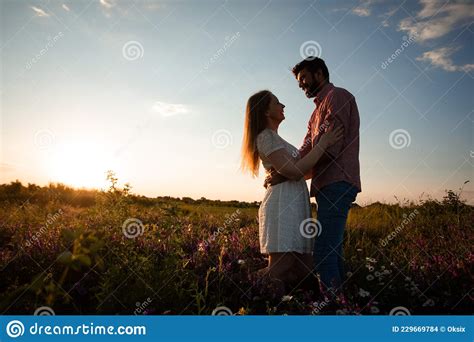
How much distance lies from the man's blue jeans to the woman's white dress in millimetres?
289

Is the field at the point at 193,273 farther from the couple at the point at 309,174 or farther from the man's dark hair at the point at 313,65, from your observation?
the man's dark hair at the point at 313,65

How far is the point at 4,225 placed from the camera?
600 cm

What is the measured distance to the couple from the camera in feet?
13.8

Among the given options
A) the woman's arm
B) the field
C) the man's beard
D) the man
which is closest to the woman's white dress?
the woman's arm

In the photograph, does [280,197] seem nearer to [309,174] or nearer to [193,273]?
[309,174]

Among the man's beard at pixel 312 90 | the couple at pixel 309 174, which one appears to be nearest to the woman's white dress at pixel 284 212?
the couple at pixel 309 174

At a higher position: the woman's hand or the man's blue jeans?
the woman's hand

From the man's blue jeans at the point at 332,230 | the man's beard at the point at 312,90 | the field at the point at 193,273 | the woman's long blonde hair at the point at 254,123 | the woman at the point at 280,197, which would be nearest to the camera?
the field at the point at 193,273

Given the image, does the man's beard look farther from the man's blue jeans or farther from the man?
the man's blue jeans

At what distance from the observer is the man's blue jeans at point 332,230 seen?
4.14m

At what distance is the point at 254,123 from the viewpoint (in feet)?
15.9

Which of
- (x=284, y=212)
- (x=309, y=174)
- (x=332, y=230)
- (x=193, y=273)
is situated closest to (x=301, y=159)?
(x=309, y=174)
